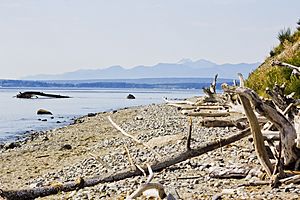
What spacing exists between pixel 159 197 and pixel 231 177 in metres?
1.40

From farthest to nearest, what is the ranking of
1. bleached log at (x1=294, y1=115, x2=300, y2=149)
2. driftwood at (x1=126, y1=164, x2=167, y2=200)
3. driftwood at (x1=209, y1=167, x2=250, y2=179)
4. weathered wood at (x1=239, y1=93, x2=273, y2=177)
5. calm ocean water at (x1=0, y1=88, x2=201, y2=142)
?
calm ocean water at (x1=0, y1=88, x2=201, y2=142) → driftwood at (x1=209, y1=167, x2=250, y2=179) → weathered wood at (x1=239, y1=93, x2=273, y2=177) → bleached log at (x1=294, y1=115, x2=300, y2=149) → driftwood at (x1=126, y1=164, x2=167, y2=200)

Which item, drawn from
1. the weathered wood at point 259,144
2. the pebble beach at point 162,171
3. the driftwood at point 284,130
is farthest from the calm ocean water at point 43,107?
the driftwood at point 284,130

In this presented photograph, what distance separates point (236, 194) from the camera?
258 inches

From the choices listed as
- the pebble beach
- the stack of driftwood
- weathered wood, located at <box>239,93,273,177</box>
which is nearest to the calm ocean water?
the pebble beach

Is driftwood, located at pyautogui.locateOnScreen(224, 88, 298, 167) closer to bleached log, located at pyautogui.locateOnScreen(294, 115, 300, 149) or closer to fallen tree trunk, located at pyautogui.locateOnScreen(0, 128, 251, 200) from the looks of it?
bleached log, located at pyautogui.locateOnScreen(294, 115, 300, 149)

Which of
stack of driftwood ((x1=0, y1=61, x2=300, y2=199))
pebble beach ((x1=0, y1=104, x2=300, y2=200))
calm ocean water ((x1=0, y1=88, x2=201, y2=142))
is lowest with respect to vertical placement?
calm ocean water ((x1=0, y1=88, x2=201, y2=142))

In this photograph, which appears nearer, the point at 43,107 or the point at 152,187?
the point at 152,187

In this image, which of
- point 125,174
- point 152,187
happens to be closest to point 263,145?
point 152,187

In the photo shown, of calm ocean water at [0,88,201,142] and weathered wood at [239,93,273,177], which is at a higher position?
weathered wood at [239,93,273,177]


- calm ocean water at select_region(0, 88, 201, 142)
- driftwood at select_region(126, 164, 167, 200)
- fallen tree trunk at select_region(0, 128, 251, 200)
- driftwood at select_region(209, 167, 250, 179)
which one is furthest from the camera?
calm ocean water at select_region(0, 88, 201, 142)

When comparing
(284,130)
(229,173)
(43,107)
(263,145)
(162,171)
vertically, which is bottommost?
(43,107)

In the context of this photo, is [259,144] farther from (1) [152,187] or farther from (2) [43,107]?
(2) [43,107]

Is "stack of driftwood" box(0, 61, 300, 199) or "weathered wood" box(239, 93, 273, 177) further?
"weathered wood" box(239, 93, 273, 177)

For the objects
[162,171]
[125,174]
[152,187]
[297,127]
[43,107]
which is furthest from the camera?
[43,107]
